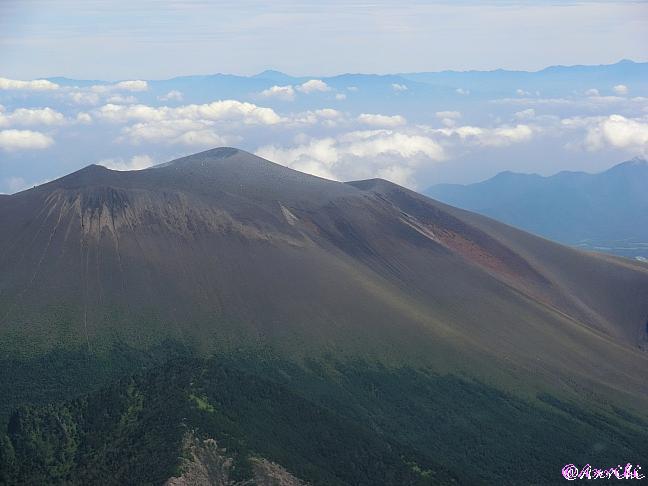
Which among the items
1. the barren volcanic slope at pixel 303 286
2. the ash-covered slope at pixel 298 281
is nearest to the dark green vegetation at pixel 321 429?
the barren volcanic slope at pixel 303 286

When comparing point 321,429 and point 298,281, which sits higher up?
point 298,281

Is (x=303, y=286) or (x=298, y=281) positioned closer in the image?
(x=303, y=286)

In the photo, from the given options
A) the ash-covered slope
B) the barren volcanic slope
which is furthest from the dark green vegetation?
the ash-covered slope

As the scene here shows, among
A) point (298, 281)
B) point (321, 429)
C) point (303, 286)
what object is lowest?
point (321, 429)

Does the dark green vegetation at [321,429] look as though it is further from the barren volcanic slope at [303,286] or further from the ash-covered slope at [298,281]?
the ash-covered slope at [298,281]

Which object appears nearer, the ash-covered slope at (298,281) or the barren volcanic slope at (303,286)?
the barren volcanic slope at (303,286)

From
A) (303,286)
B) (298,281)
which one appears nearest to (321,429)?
(303,286)

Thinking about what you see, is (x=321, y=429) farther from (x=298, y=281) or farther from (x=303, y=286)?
(x=298, y=281)
